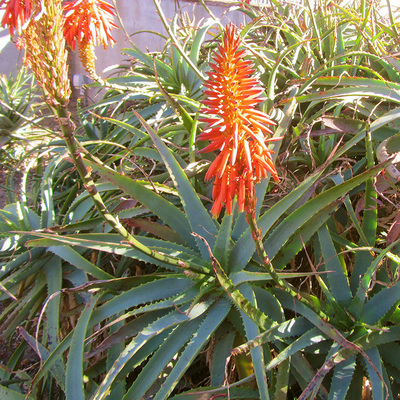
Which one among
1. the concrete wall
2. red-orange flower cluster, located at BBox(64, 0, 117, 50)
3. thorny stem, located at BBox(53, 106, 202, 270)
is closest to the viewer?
thorny stem, located at BBox(53, 106, 202, 270)

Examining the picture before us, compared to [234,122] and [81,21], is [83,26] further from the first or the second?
[234,122]

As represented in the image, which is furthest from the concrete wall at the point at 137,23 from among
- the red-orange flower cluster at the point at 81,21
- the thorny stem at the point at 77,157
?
the thorny stem at the point at 77,157

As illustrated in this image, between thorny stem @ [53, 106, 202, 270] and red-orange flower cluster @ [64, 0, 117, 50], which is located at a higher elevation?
red-orange flower cluster @ [64, 0, 117, 50]

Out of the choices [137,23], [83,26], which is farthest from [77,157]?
[137,23]

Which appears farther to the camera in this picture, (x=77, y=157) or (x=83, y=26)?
(x=83, y=26)

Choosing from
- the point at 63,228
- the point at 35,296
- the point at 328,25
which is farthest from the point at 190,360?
the point at 328,25

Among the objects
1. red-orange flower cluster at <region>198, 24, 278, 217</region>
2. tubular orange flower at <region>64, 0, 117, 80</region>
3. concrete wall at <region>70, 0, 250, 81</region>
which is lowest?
red-orange flower cluster at <region>198, 24, 278, 217</region>

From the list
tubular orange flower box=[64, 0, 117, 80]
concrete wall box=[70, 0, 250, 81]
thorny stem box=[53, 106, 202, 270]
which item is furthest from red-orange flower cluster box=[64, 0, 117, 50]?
concrete wall box=[70, 0, 250, 81]

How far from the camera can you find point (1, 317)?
116 cm

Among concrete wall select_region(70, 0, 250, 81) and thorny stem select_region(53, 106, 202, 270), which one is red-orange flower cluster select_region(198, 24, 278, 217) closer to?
thorny stem select_region(53, 106, 202, 270)

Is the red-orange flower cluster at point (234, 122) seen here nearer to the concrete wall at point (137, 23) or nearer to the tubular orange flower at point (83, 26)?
the tubular orange flower at point (83, 26)

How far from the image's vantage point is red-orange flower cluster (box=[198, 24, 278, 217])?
547 mm

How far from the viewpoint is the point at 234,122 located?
0.56 m

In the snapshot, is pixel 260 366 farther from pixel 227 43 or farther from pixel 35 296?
pixel 35 296
